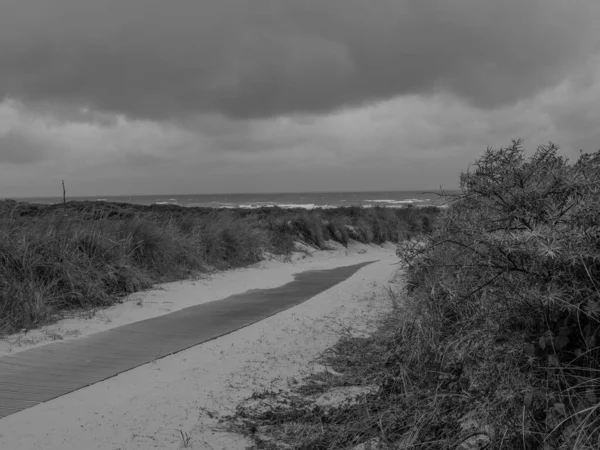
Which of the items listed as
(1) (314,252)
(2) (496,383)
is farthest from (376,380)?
(1) (314,252)

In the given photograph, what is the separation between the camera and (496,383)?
130 inches

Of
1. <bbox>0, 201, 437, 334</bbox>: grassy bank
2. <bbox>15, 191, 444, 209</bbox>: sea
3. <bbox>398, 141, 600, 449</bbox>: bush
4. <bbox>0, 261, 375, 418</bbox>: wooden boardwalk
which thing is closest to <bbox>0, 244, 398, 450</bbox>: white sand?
<bbox>0, 261, 375, 418</bbox>: wooden boardwalk

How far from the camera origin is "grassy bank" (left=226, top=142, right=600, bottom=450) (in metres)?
2.95

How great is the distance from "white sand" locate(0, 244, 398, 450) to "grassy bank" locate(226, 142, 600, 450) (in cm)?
60

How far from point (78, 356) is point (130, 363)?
78cm

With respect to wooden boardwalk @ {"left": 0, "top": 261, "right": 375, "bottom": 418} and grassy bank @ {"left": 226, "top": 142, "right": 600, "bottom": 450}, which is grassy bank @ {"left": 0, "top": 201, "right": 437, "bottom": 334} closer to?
wooden boardwalk @ {"left": 0, "top": 261, "right": 375, "bottom": 418}

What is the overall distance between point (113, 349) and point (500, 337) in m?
4.92

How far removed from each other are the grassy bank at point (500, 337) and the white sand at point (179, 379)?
0.60 m

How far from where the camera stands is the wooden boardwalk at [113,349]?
5141 millimetres

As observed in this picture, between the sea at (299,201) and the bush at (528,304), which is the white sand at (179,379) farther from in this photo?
the sea at (299,201)

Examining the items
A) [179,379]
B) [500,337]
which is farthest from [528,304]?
[179,379]

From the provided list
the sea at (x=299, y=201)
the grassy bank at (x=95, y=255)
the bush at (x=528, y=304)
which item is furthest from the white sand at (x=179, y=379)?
the sea at (x=299, y=201)

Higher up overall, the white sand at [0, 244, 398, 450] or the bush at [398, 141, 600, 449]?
the bush at [398, 141, 600, 449]

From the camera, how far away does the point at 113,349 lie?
6.59 metres
